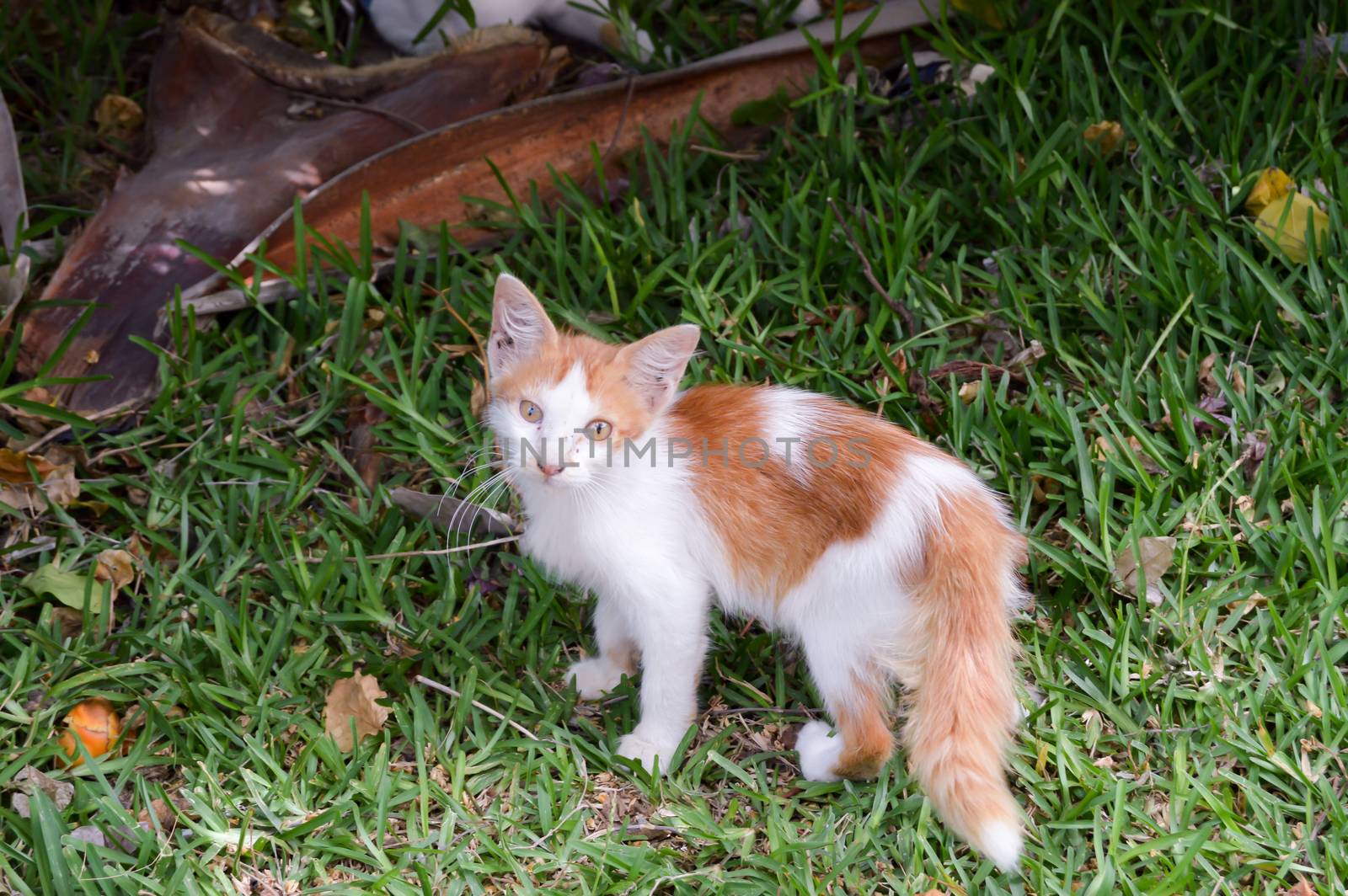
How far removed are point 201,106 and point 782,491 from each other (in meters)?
2.77

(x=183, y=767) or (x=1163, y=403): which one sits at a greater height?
(x=1163, y=403)

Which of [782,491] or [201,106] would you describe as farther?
[201,106]

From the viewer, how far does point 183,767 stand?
2.84 meters

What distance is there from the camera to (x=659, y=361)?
2.73 metres

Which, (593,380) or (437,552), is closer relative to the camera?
(593,380)

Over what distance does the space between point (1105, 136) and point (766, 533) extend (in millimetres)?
2081

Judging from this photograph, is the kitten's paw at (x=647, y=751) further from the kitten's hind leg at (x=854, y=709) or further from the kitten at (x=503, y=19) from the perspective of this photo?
the kitten at (x=503, y=19)

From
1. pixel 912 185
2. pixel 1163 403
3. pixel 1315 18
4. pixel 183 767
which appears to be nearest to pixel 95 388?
pixel 183 767

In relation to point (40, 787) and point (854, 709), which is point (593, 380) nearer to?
point (854, 709)

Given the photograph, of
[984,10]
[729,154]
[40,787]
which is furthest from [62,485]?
[984,10]

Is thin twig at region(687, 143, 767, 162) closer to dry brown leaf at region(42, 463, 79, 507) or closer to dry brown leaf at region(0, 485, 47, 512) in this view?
dry brown leaf at region(42, 463, 79, 507)

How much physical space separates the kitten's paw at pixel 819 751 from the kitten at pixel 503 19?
265 centimetres

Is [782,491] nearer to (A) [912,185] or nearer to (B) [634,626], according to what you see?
(B) [634,626]

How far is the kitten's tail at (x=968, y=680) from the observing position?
2.40 metres
